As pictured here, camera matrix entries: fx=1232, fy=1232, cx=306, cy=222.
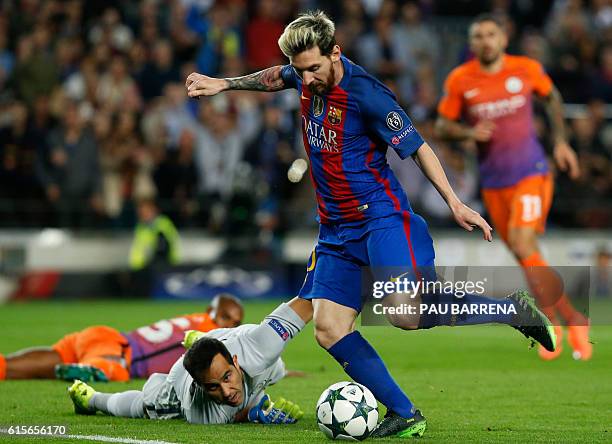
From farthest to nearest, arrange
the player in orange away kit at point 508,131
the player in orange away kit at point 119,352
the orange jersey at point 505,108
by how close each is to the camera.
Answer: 1. the orange jersey at point 505,108
2. the player in orange away kit at point 508,131
3. the player in orange away kit at point 119,352

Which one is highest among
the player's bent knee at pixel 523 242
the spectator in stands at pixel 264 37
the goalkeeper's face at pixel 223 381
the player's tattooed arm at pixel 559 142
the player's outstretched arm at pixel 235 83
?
the spectator in stands at pixel 264 37

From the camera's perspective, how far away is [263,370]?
23.2 feet

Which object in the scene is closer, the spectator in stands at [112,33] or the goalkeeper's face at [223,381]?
the goalkeeper's face at [223,381]

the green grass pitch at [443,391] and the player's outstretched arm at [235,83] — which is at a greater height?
the player's outstretched arm at [235,83]

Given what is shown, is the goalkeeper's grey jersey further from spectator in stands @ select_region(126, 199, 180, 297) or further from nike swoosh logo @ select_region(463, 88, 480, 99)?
spectator in stands @ select_region(126, 199, 180, 297)

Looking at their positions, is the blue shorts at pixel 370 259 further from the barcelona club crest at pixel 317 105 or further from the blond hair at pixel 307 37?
the blond hair at pixel 307 37

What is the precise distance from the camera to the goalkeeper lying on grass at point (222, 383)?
6.77 metres

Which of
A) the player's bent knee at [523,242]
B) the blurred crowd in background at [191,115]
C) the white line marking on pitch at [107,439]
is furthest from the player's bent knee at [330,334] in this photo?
Answer: the blurred crowd in background at [191,115]

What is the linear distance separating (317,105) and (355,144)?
0.31 meters

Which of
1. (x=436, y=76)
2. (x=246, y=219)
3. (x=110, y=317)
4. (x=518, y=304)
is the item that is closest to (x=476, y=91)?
(x=518, y=304)

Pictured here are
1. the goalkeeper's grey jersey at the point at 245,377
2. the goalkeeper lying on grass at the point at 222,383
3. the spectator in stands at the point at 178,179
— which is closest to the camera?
the goalkeeper lying on grass at the point at 222,383

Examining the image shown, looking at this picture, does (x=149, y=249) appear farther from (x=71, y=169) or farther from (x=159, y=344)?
(x=159, y=344)

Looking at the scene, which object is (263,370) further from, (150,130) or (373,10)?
(373,10)

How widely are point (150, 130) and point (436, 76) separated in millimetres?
5049
